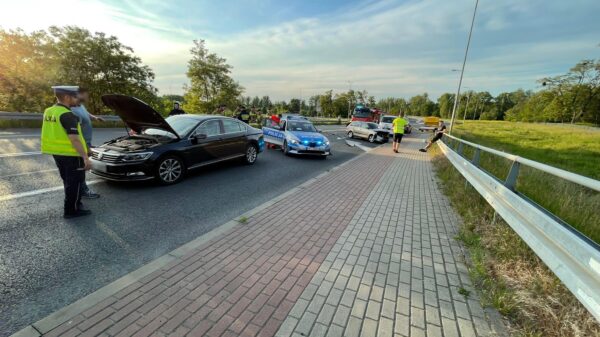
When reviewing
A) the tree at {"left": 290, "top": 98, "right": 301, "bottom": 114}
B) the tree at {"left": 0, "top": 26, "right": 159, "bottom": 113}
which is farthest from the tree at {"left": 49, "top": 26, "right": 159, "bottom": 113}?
the tree at {"left": 290, "top": 98, "right": 301, "bottom": 114}

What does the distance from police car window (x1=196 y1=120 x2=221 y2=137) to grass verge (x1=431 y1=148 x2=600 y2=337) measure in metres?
6.10

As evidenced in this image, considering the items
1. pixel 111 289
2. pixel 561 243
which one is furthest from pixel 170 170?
pixel 561 243

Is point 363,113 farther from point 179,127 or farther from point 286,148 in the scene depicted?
point 179,127

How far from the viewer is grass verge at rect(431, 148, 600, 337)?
2.09 m

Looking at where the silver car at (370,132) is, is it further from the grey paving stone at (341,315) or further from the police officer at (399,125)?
the grey paving stone at (341,315)

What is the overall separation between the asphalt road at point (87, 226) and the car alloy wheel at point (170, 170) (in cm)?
23

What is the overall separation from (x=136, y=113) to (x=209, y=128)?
5.56ft

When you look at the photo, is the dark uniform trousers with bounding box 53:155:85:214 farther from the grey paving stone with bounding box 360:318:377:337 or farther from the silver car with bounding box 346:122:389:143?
the silver car with bounding box 346:122:389:143

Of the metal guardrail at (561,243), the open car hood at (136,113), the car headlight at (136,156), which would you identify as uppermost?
the open car hood at (136,113)

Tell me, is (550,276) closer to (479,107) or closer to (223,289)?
(223,289)

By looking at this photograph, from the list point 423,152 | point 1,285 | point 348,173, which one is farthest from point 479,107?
point 1,285

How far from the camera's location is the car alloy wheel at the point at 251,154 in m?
8.56

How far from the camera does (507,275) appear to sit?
2846 millimetres

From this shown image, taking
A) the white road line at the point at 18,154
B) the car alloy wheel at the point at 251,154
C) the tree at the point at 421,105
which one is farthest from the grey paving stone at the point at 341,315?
the tree at the point at 421,105
